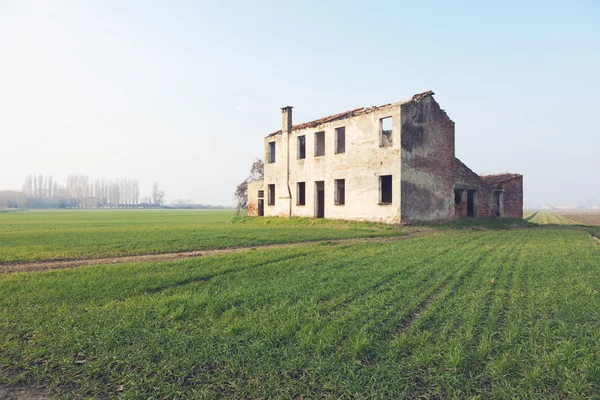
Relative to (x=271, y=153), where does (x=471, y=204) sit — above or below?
below

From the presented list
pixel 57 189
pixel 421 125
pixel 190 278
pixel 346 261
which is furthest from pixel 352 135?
pixel 57 189

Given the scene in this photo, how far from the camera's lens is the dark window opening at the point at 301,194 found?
25125 mm

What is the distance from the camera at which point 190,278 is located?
6281 millimetres

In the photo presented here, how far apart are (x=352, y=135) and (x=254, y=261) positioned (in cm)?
1518

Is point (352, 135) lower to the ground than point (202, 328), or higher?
higher

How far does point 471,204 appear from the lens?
25.2 metres

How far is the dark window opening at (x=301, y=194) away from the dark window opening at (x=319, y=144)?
2.58 metres

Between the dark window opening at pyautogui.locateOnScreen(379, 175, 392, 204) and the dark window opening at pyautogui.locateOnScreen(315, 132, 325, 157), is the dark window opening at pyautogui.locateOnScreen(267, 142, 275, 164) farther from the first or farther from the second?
the dark window opening at pyautogui.locateOnScreen(379, 175, 392, 204)

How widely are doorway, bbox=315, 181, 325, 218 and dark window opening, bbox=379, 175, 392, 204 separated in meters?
4.57

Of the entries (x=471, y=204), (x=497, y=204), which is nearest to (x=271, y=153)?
(x=471, y=204)

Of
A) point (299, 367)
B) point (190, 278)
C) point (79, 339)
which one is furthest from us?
point (190, 278)

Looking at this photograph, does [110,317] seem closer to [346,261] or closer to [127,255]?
[346,261]

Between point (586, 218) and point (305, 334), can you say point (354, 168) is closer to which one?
point (305, 334)

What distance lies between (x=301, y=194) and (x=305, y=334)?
2184 cm
